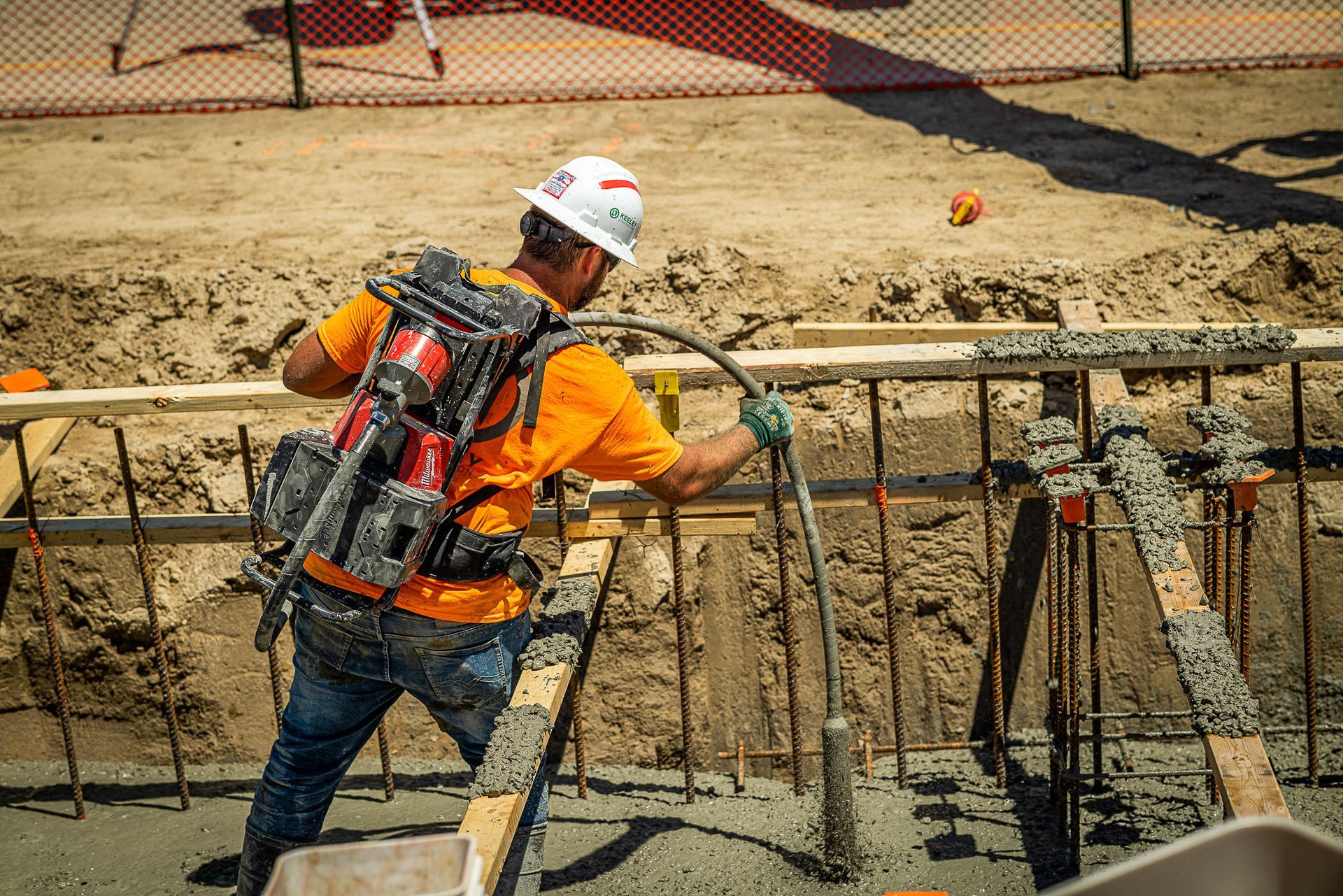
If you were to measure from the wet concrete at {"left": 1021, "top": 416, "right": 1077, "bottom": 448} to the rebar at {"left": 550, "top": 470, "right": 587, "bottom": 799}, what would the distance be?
1633mm

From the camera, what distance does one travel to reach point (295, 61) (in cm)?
910

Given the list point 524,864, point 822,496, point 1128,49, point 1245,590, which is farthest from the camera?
point 1128,49

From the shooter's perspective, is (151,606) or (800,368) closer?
(800,368)

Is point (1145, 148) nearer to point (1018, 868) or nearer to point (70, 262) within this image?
point (1018, 868)

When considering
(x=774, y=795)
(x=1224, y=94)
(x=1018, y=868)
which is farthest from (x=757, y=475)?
(x=1224, y=94)

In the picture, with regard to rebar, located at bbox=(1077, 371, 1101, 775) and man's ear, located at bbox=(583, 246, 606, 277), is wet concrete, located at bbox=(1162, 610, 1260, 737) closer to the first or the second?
rebar, located at bbox=(1077, 371, 1101, 775)

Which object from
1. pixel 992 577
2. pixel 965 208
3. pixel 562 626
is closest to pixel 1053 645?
pixel 992 577

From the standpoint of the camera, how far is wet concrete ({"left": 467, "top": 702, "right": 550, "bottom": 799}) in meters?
2.78

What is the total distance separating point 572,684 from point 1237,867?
289cm

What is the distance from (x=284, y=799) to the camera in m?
3.15

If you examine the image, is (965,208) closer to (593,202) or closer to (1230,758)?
(593,202)

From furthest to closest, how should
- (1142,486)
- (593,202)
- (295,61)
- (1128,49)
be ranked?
(295,61)
(1128,49)
(1142,486)
(593,202)

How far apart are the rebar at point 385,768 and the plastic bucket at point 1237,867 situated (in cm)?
335

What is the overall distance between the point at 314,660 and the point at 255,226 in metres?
4.54
